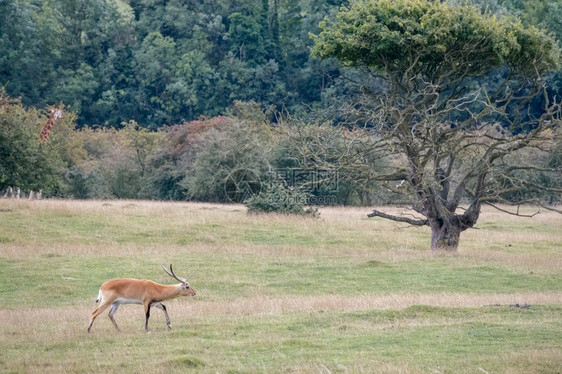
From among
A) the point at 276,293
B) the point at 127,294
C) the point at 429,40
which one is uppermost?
the point at 429,40

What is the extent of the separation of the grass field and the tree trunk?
0.56 metres

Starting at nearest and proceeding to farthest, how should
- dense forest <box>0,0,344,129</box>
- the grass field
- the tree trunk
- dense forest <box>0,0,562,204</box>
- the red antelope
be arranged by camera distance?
the grass field, the red antelope, the tree trunk, dense forest <box>0,0,562,204</box>, dense forest <box>0,0,344,129</box>

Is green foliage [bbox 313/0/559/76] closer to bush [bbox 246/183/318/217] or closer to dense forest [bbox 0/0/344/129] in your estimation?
bush [bbox 246/183/318/217]

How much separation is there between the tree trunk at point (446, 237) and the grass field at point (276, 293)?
0.56m

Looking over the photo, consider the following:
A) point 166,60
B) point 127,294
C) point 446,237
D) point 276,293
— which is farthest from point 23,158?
point 166,60

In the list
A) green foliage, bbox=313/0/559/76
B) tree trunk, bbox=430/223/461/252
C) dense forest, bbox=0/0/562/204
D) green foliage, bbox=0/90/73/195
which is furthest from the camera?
Answer: dense forest, bbox=0/0/562/204

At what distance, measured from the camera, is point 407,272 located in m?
22.2

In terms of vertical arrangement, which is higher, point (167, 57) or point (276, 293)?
point (167, 57)

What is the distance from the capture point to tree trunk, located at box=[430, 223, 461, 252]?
25891mm

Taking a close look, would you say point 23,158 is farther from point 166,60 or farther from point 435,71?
point 166,60

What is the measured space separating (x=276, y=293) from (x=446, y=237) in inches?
344

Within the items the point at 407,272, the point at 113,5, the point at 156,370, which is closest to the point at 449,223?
the point at 407,272

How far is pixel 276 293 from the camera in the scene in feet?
63.9

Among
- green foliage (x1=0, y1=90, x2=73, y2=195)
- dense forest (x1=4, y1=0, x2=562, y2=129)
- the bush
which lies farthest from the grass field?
dense forest (x1=4, y1=0, x2=562, y2=129)
